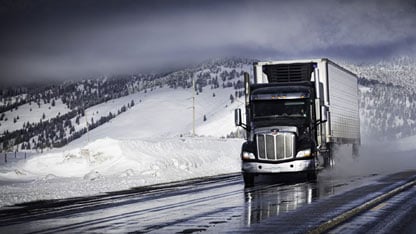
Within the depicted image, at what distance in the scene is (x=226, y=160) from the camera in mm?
39469

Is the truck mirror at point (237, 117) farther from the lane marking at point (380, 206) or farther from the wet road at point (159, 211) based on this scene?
the lane marking at point (380, 206)

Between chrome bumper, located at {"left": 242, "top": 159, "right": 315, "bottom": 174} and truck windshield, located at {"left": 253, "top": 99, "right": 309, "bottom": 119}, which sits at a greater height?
truck windshield, located at {"left": 253, "top": 99, "right": 309, "bottom": 119}

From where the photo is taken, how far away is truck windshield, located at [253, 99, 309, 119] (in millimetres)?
20516

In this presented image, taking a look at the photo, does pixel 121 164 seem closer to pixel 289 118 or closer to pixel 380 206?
pixel 289 118

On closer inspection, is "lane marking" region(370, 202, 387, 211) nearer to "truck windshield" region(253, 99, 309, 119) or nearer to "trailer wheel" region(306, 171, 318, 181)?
"trailer wheel" region(306, 171, 318, 181)

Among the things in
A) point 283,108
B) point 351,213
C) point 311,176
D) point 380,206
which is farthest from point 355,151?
point 351,213

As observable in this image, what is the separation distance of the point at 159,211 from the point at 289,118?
9.17m

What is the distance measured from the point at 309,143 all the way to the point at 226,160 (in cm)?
2003

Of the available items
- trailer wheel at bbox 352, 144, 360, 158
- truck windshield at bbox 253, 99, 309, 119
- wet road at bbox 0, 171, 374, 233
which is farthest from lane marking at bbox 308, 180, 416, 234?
trailer wheel at bbox 352, 144, 360, 158

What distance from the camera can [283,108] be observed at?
67.7 feet

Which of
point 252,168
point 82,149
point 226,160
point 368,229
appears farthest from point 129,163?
point 368,229

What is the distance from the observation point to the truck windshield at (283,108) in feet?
67.3

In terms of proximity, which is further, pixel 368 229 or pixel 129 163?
pixel 129 163

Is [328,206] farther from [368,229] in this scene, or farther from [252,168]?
[252,168]
